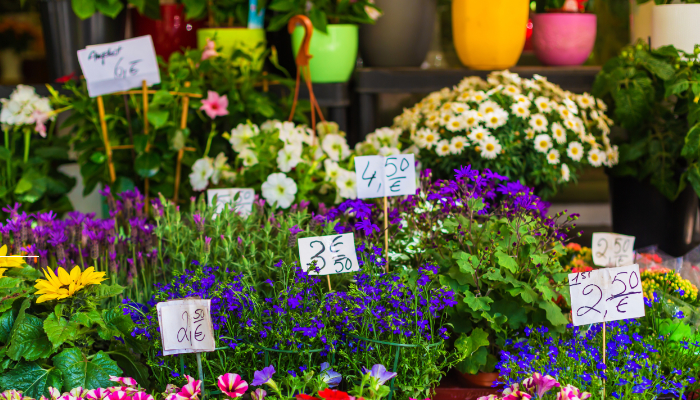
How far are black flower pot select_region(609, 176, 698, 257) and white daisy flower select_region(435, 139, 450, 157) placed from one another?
2.02 ft

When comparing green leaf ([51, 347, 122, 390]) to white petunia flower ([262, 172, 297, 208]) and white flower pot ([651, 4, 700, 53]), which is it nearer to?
white petunia flower ([262, 172, 297, 208])

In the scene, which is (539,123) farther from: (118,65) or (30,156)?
(30,156)

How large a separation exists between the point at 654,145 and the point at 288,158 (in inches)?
41.3

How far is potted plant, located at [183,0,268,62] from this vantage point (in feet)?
5.98

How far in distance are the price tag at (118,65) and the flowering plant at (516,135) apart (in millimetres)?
654

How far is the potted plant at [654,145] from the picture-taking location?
1.57 m

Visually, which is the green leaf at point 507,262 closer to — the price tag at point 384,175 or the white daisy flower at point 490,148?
the price tag at point 384,175

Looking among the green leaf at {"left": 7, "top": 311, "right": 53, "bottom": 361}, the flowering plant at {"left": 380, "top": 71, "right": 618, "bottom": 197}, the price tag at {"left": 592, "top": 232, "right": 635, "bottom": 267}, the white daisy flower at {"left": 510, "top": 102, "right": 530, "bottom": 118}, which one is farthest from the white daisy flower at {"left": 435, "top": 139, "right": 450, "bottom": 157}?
the green leaf at {"left": 7, "top": 311, "right": 53, "bottom": 361}

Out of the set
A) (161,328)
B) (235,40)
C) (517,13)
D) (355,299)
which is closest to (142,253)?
(161,328)

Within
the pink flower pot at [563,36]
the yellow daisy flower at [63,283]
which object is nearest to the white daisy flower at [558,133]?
the pink flower pot at [563,36]

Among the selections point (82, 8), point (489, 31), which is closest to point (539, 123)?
point (489, 31)

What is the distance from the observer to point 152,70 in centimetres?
152

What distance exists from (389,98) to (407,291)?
3.96 ft

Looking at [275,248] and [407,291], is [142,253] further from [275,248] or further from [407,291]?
[407,291]
